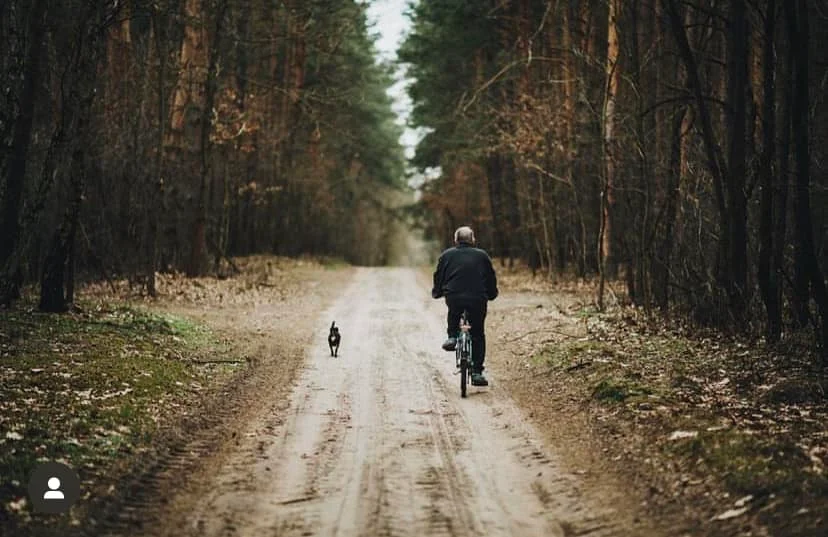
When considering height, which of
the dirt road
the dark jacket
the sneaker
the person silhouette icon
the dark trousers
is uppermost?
the dark jacket

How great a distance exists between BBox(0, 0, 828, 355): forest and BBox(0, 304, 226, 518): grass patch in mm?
1496

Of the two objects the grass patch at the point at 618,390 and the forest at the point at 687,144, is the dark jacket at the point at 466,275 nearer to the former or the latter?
the grass patch at the point at 618,390

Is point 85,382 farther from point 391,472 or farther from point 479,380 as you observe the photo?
point 479,380

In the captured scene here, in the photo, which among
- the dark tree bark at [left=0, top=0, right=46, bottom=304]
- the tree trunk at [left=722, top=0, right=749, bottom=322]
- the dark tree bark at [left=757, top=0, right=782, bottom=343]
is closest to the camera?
the dark tree bark at [left=757, top=0, right=782, bottom=343]

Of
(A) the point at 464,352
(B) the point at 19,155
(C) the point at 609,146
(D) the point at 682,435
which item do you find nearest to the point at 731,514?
(D) the point at 682,435

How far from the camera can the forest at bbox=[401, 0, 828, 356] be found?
1177 centimetres

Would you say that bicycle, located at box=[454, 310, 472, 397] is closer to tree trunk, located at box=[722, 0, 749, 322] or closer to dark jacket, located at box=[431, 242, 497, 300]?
dark jacket, located at box=[431, 242, 497, 300]

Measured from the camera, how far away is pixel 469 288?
11703 millimetres

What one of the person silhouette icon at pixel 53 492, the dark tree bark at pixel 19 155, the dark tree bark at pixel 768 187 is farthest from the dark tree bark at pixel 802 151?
the dark tree bark at pixel 19 155

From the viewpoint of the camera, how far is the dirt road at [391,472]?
6098 mm

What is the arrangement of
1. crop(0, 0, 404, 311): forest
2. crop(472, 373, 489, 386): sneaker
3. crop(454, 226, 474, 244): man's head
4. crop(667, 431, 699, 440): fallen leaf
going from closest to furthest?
1. crop(667, 431, 699, 440): fallen leaf
2. crop(472, 373, 489, 386): sneaker
3. crop(454, 226, 474, 244): man's head
4. crop(0, 0, 404, 311): forest

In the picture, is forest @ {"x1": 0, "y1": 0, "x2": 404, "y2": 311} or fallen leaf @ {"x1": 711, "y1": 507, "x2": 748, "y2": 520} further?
forest @ {"x1": 0, "y1": 0, "x2": 404, "y2": 311}

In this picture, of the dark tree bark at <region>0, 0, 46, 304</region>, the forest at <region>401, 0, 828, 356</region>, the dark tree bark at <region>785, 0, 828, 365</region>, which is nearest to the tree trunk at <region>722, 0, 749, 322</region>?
the forest at <region>401, 0, 828, 356</region>

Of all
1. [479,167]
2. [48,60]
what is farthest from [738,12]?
[479,167]
